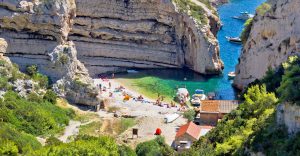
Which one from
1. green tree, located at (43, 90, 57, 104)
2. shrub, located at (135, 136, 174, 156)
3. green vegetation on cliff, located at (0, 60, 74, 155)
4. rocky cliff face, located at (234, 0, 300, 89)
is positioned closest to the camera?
green vegetation on cliff, located at (0, 60, 74, 155)

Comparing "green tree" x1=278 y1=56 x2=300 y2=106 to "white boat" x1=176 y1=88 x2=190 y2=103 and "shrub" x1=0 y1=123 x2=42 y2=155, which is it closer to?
"shrub" x1=0 y1=123 x2=42 y2=155

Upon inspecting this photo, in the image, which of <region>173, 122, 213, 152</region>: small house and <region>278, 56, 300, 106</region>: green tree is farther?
<region>173, 122, 213, 152</region>: small house

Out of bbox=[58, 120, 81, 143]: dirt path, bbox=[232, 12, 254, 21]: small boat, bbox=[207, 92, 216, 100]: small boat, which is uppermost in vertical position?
bbox=[232, 12, 254, 21]: small boat

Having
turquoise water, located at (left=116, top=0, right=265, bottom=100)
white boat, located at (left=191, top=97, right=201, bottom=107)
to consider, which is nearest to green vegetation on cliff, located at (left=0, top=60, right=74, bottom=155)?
turquoise water, located at (left=116, top=0, right=265, bottom=100)

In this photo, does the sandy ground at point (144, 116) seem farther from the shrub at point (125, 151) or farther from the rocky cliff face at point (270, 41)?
the rocky cliff face at point (270, 41)

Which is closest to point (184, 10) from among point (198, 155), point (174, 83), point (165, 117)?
point (174, 83)

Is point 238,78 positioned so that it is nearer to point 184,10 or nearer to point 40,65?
point 184,10
